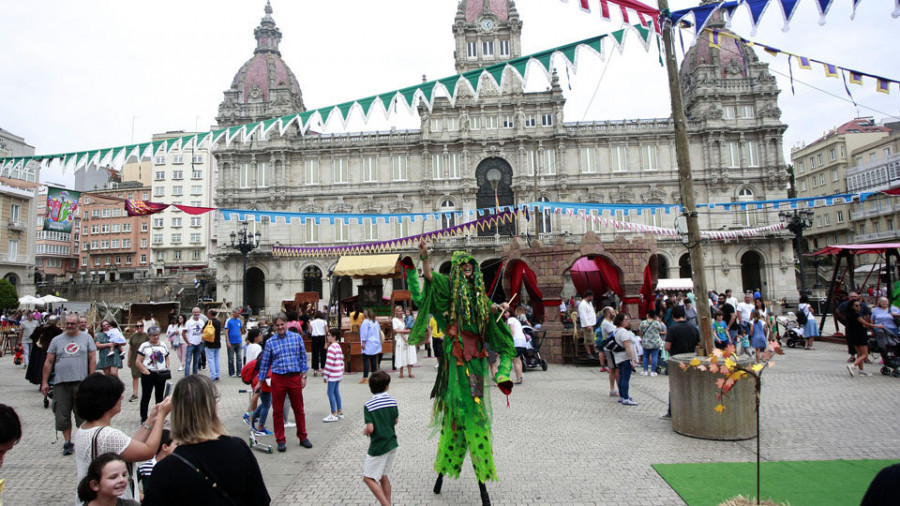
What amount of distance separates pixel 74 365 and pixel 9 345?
19.2m

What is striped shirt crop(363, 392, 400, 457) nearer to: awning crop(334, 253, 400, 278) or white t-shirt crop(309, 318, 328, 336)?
white t-shirt crop(309, 318, 328, 336)

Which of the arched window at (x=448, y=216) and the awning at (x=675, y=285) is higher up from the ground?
the arched window at (x=448, y=216)

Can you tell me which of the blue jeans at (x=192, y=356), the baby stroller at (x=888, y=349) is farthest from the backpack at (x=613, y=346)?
the blue jeans at (x=192, y=356)

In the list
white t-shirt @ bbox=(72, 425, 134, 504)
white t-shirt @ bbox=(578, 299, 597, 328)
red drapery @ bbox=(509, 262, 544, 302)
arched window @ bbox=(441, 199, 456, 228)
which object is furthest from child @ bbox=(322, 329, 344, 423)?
arched window @ bbox=(441, 199, 456, 228)

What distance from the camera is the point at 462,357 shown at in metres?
5.18

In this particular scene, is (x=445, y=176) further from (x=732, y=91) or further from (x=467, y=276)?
(x=467, y=276)

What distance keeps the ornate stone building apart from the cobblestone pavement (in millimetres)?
28775

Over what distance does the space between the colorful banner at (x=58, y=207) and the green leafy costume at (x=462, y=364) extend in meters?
13.5

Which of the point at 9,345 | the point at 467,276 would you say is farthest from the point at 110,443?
the point at 9,345

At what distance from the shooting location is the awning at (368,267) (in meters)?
17.7

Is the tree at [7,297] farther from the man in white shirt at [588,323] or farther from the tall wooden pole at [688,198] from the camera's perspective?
the tall wooden pole at [688,198]

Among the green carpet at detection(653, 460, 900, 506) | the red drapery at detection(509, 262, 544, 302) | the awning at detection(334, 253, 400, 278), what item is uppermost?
the awning at detection(334, 253, 400, 278)

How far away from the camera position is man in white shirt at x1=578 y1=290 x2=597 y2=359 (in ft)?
44.2

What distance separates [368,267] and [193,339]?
669 centimetres
